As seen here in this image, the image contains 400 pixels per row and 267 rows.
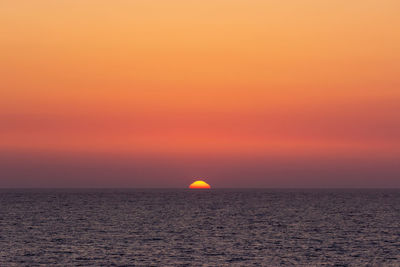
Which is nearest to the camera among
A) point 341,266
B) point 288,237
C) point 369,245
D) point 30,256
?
point 341,266

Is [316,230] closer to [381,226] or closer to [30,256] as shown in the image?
[381,226]

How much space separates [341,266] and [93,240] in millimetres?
37627

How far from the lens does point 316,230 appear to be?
10412 centimetres

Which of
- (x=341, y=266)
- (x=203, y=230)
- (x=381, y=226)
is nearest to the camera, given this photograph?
(x=341, y=266)

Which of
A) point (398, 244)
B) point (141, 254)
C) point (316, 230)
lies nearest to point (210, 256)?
point (141, 254)

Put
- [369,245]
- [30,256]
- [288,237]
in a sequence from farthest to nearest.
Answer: [288,237], [369,245], [30,256]

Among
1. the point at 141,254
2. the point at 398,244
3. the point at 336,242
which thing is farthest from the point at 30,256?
the point at 398,244

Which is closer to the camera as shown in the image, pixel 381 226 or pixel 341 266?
pixel 341 266

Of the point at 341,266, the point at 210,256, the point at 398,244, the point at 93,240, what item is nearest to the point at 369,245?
the point at 398,244

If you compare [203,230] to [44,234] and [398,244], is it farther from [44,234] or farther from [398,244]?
[398,244]

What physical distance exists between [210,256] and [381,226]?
183 feet

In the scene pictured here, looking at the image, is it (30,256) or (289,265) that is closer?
(289,265)

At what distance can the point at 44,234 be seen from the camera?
309 ft

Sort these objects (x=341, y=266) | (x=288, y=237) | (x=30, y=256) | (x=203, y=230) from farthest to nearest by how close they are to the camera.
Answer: (x=203, y=230)
(x=288, y=237)
(x=30, y=256)
(x=341, y=266)
